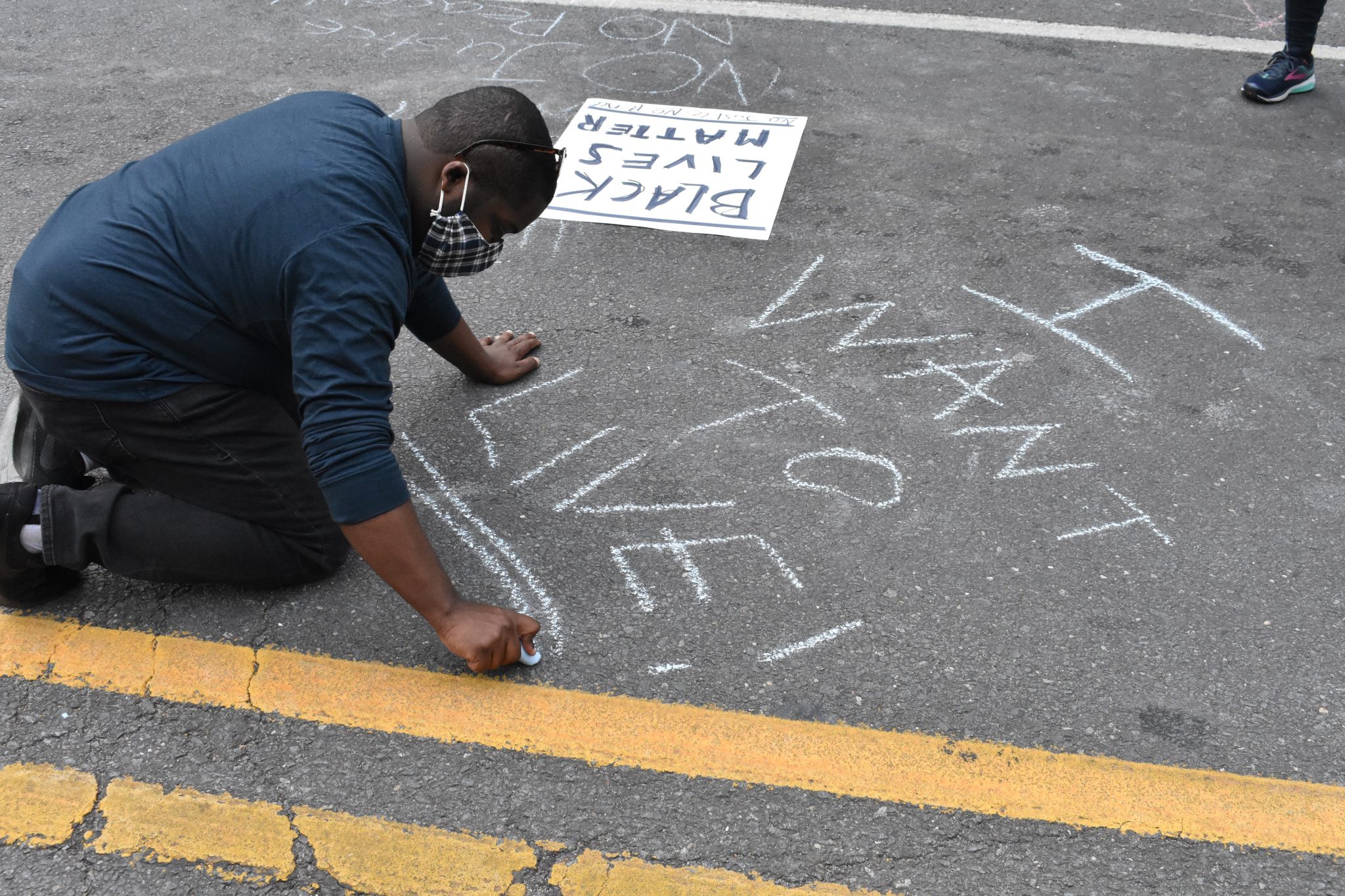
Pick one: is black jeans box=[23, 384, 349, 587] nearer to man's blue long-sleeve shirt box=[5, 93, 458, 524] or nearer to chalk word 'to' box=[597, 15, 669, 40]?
man's blue long-sleeve shirt box=[5, 93, 458, 524]

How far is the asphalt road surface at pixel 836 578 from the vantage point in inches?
76.3

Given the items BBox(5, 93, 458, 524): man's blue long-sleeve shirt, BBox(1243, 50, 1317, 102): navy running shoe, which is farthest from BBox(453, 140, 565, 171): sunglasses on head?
BBox(1243, 50, 1317, 102): navy running shoe

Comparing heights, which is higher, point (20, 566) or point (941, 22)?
point (941, 22)

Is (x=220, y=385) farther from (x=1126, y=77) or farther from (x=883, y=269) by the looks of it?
(x=1126, y=77)

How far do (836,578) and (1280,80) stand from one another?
361 centimetres

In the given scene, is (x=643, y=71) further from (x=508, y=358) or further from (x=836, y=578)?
(x=836, y=578)

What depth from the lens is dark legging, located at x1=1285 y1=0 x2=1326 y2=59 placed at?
4648 mm

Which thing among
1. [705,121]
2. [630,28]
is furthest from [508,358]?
[630,28]

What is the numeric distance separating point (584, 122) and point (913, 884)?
3.41 meters

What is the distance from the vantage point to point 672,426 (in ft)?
9.46

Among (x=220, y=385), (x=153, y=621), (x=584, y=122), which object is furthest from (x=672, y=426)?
(x=584, y=122)

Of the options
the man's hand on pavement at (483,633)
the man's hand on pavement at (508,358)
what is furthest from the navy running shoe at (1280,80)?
the man's hand on pavement at (483,633)

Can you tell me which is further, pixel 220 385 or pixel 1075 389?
pixel 1075 389

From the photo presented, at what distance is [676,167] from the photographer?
414 cm
